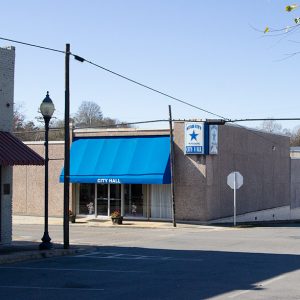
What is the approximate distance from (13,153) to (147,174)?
16368 millimetres

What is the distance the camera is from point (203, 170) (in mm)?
35000

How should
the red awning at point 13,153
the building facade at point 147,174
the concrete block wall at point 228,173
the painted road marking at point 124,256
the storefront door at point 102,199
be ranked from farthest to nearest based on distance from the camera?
the storefront door at point 102,199 < the concrete block wall at point 228,173 < the building facade at point 147,174 < the red awning at point 13,153 < the painted road marking at point 124,256

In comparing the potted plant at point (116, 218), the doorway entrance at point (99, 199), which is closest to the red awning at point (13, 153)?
the potted plant at point (116, 218)

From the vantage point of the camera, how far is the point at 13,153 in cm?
1881

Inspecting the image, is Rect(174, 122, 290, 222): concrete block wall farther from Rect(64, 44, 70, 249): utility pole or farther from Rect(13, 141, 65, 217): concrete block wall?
Rect(64, 44, 70, 249): utility pole

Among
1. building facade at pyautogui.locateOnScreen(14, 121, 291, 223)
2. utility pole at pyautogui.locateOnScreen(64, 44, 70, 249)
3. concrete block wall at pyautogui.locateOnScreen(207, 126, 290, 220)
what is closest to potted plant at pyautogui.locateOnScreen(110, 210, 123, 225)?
building facade at pyautogui.locateOnScreen(14, 121, 291, 223)

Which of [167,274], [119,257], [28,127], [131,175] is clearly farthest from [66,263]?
[28,127]

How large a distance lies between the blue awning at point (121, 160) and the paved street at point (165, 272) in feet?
32.1

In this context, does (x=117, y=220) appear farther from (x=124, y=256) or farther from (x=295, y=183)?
(x=295, y=183)

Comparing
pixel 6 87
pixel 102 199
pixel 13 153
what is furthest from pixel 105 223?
pixel 13 153

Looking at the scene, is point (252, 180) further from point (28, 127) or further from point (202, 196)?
point (28, 127)

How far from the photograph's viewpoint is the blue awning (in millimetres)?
34656

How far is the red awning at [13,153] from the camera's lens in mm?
18234

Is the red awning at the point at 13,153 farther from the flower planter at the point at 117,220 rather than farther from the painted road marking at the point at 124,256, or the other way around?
the flower planter at the point at 117,220
